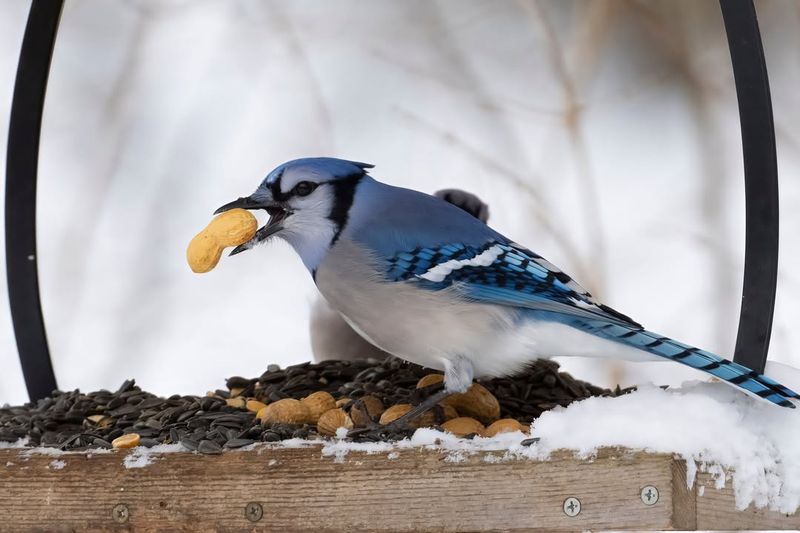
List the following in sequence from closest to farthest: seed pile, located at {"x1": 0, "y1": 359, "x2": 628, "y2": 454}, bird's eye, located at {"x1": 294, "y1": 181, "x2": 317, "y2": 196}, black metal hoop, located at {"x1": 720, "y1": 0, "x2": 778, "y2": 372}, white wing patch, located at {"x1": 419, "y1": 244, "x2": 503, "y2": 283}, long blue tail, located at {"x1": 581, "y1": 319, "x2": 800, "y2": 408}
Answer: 1. long blue tail, located at {"x1": 581, "y1": 319, "x2": 800, "y2": 408}
2. black metal hoop, located at {"x1": 720, "y1": 0, "x2": 778, "y2": 372}
3. seed pile, located at {"x1": 0, "y1": 359, "x2": 628, "y2": 454}
4. white wing patch, located at {"x1": 419, "y1": 244, "x2": 503, "y2": 283}
5. bird's eye, located at {"x1": 294, "y1": 181, "x2": 317, "y2": 196}

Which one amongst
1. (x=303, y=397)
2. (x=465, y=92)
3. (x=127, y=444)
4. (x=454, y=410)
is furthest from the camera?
(x=465, y=92)

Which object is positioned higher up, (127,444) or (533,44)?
(533,44)

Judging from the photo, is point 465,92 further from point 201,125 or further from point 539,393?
point 539,393

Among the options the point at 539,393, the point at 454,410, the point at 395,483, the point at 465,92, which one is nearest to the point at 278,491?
the point at 395,483

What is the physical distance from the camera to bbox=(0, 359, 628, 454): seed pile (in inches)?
78.2

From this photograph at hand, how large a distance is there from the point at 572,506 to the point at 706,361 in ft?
1.14

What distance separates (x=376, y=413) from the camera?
2.18m

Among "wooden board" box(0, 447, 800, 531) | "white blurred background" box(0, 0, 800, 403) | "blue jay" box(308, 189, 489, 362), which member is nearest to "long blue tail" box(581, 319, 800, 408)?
"wooden board" box(0, 447, 800, 531)

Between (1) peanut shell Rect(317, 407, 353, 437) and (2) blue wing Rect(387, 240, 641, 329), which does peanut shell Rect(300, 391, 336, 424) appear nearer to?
(1) peanut shell Rect(317, 407, 353, 437)

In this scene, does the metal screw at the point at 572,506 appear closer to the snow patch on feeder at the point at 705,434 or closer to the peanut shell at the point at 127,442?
the snow patch on feeder at the point at 705,434

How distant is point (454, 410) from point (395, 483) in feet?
1.51

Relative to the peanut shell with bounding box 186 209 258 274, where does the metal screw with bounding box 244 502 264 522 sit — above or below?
below

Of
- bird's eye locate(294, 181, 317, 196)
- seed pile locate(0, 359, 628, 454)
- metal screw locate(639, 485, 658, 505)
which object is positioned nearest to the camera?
metal screw locate(639, 485, 658, 505)

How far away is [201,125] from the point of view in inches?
163
